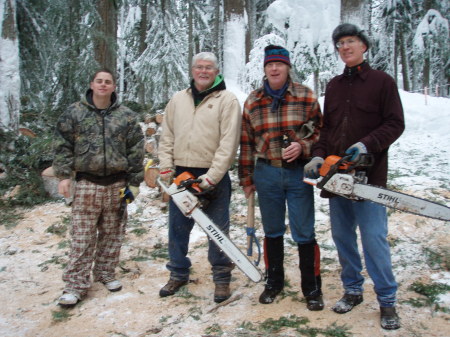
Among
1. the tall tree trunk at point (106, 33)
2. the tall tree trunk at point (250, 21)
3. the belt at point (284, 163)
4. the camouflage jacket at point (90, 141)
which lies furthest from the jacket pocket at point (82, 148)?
the tall tree trunk at point (250, 21)

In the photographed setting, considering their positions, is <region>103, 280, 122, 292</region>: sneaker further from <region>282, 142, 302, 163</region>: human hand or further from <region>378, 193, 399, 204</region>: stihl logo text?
<region>378, 193, 399, 204</region>: stihl logo text

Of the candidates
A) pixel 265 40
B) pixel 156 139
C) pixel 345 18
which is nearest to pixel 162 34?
pixel 265 40

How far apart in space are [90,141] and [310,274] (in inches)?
89.5

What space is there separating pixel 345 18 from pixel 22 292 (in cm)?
749

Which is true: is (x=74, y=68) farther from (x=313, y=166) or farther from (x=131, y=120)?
(x=313, y=166)

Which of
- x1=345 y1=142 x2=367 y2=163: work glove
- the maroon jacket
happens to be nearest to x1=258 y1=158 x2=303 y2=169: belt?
the maroon jacket

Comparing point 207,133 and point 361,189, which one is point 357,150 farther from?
point 207,133

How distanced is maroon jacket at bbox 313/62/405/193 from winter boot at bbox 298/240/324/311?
0.75m

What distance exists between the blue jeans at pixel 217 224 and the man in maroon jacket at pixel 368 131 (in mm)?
845

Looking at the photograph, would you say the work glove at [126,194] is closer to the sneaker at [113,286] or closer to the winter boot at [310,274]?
the sneaker at [113,286]

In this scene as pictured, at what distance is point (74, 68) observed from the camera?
773 centimetres

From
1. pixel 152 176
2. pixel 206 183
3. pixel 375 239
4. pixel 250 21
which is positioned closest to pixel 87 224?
pixel 206 183

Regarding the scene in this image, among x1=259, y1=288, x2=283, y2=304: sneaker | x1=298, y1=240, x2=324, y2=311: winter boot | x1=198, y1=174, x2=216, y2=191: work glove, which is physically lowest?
x1=259, y1=288, x2=283, y2=304: sneaker

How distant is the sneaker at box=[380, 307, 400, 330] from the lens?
107 inches
